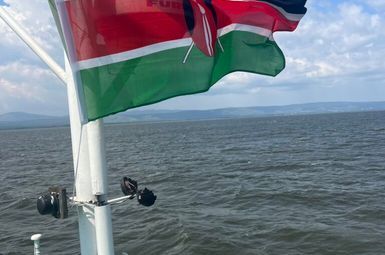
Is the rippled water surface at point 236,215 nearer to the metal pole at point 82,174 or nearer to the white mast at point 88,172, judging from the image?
the metal pole at point 82,174

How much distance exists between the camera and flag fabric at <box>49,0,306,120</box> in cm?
455

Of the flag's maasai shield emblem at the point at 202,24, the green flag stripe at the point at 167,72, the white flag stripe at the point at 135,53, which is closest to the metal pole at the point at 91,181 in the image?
the green flag stripe at the point at 167,72

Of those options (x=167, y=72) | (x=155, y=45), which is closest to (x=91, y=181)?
(x=167, y=72)

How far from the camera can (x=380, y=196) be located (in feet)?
64.4

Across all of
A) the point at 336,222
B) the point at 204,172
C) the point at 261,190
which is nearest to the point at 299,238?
the point at 336,222

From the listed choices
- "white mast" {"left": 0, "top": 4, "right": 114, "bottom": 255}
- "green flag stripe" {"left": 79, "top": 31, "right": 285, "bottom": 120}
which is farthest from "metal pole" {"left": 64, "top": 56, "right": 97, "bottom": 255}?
"green flag stripe" {"left": 79, "top": 31, "right": 285, "bottom": 120}

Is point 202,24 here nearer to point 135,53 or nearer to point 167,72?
point 167,72

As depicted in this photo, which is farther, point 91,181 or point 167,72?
point 91,181

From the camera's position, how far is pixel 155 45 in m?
5.12

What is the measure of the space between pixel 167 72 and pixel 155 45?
13.9 inches

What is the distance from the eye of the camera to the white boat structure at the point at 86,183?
5305 millimetres

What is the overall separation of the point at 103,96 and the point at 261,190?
61.3ft

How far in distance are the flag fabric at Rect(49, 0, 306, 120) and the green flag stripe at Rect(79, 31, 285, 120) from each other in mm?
11

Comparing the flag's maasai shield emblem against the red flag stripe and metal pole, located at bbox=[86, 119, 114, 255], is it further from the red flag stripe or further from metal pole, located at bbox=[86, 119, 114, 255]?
metal pole, located at bbox=[86, 119, 114, 255]
